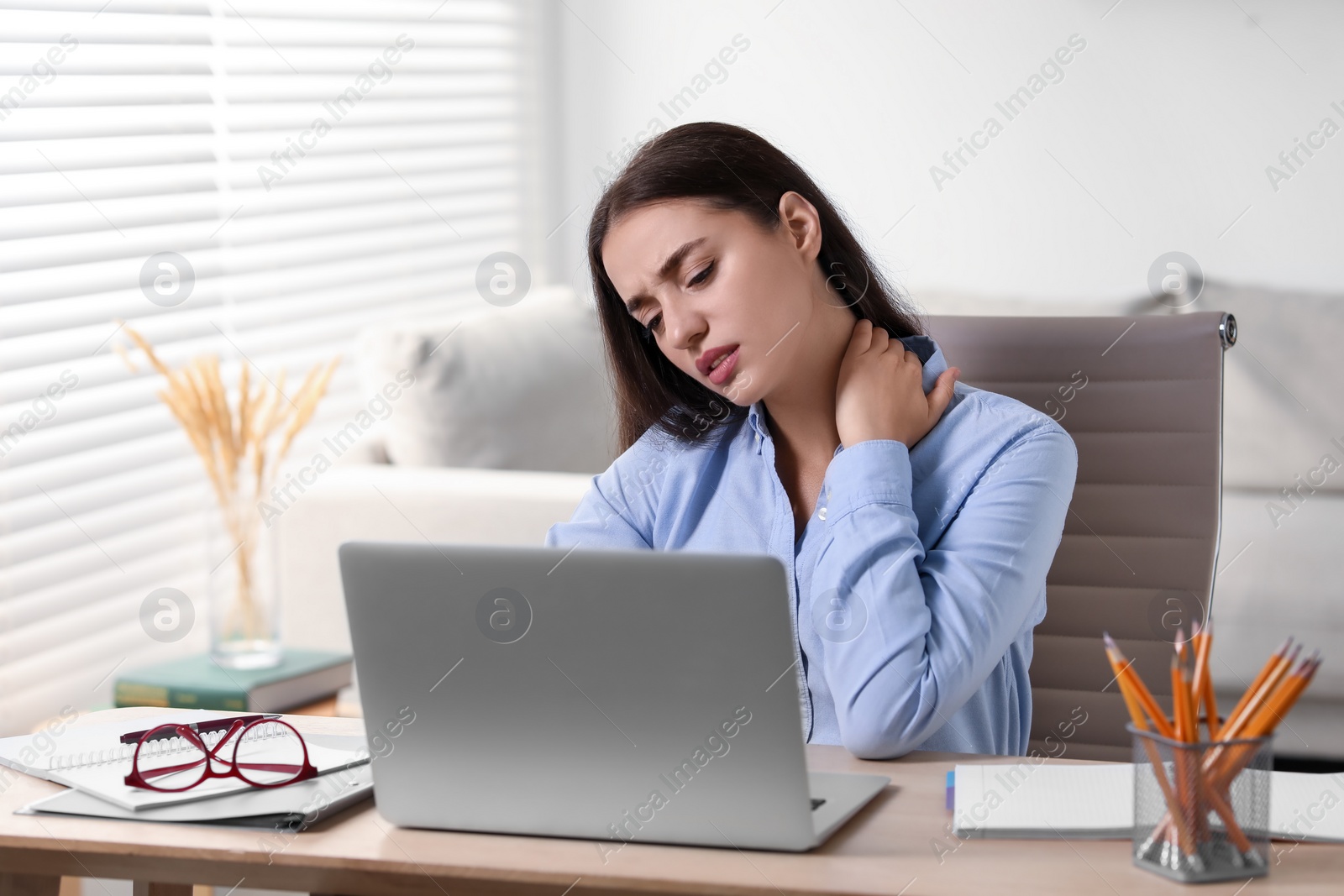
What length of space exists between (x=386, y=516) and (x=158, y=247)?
2.22 feet

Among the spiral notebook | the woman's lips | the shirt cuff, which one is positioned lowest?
the spiral notebook

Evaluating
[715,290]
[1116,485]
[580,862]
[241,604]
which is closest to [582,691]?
[580,862]

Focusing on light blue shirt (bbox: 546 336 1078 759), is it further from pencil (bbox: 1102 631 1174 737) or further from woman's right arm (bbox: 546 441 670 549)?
pencil (bbox: 1102 631 1174 737)

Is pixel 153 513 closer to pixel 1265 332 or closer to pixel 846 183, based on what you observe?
pixel 846 183

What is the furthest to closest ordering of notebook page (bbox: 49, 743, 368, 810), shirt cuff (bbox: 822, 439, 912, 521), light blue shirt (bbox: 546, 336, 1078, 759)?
1. shirt cuff (bbox: 822, 439, 912, 521)
2. light blue shirt (bbox: 546, 336, 1078, 759)
3. notebook page (bbox: 49, 743, 368, 810)

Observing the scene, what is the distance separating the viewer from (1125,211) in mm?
3064

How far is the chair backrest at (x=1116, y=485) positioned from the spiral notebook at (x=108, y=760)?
2.88ft

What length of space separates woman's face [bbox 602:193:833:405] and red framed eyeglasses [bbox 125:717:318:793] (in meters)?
0.52

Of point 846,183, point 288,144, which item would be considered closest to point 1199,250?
point 846,183

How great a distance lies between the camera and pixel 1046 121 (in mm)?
3102

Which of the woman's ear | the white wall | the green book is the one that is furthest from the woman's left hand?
the white wall

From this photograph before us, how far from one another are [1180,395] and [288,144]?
1.92 m

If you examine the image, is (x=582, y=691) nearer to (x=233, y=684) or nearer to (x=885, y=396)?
(x=885, y=396)

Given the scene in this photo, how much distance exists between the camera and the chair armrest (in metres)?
2.20
